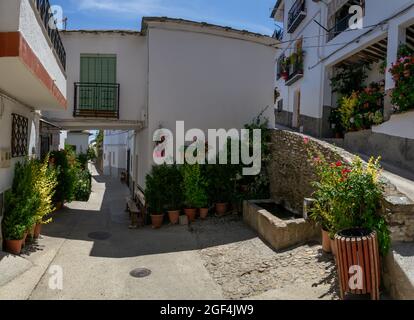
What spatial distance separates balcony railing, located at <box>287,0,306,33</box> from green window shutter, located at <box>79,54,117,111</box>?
9.70 meters

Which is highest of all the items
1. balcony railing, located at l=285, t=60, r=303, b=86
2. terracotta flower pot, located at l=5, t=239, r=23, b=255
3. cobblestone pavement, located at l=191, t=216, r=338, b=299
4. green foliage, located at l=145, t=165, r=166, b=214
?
balcony railing, located at l=285, t=60, r=303, b=86

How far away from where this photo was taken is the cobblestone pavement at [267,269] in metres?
5.56

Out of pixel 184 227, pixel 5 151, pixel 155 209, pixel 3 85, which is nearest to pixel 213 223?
pixel 184 227

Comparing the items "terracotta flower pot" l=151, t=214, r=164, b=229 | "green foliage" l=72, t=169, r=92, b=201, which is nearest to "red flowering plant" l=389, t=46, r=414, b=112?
"terracotta flower pot" l=151, t=214, r=164, b=229

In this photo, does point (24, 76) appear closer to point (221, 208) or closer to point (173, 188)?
point (173, 188)

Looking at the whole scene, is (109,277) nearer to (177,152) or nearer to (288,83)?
(177,152)

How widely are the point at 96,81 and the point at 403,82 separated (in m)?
9.35

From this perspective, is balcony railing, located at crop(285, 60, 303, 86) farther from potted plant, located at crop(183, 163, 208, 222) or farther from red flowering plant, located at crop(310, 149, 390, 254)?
red flowering plant, located at crop(310, 149, 390, 254)

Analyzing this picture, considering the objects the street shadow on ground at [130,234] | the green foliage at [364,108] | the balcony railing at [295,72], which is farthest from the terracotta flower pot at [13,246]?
the balcony railing at [295,72]

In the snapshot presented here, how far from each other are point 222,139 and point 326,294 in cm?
742

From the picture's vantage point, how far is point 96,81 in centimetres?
1194

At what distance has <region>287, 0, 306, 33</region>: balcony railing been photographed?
16.6 metres

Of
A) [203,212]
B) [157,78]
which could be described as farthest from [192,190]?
[157,78]

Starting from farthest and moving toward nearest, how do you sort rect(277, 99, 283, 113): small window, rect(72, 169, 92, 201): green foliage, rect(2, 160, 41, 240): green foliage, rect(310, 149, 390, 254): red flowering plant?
rect(277, 99, 283, 113): small window → rect(72, 169, 92, 201): green foliage → rect(2, 160, 41, 240): green foliage → rect(310, 149, 390, 254): red flowering plant
